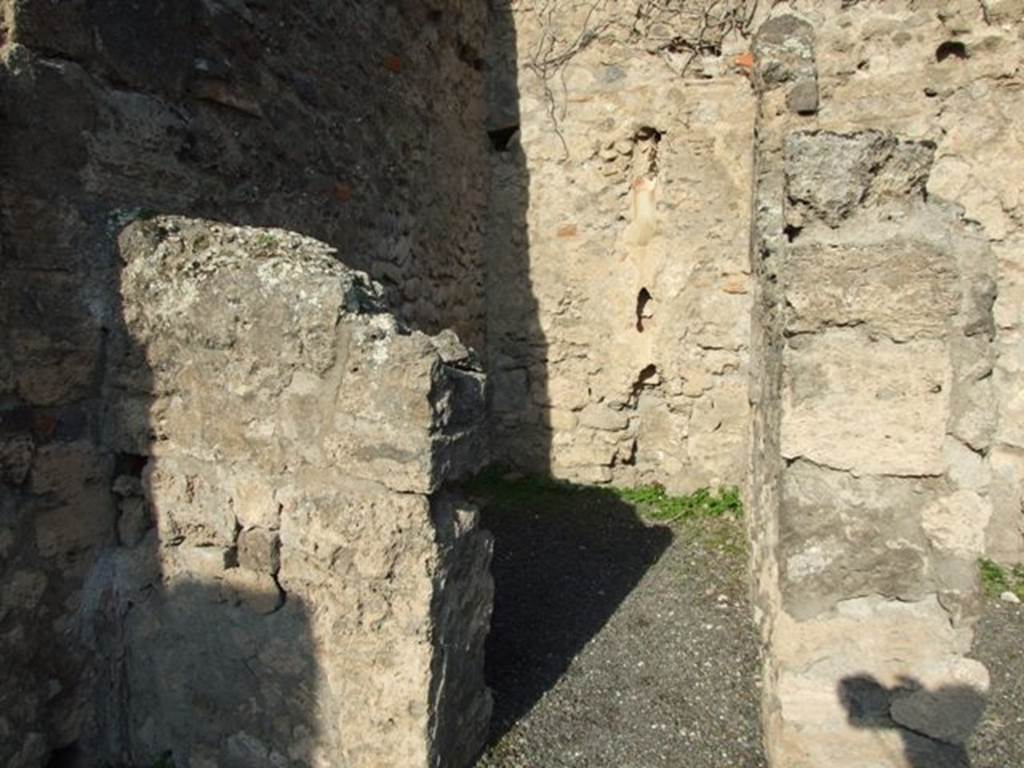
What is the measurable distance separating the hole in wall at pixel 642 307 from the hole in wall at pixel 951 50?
2310 mm

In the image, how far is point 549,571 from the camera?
3.98m

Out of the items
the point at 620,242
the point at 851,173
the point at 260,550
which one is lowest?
the point at 260,550

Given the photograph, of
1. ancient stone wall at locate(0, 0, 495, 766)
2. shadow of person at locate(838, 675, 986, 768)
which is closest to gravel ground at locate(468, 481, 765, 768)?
shadow of person at locate(838, 675, 986, 768)

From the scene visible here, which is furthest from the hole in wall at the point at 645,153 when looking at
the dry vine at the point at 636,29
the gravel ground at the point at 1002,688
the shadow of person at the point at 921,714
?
the shadow of person at the point at 921,714

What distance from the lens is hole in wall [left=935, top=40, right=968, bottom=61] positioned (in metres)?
4.21

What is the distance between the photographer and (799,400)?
81.0 inches

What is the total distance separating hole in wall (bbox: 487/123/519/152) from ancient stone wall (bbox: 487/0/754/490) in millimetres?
12

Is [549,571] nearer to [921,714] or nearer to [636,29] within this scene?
[921,714]

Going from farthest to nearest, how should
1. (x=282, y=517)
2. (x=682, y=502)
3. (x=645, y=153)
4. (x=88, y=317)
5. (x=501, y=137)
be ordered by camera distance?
(x=501, y=137)
(x=645, y=153)
(x=682, y=502)
(x=88, y=317)
(x=282, y=517)

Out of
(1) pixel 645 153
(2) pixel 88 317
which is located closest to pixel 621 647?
(2) pixel 88 317

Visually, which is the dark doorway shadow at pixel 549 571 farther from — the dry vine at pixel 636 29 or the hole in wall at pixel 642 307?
the dry vine at pixel 636 29

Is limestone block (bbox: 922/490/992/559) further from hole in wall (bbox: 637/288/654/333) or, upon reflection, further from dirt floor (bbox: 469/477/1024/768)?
hole in wall (bbox: 637/288/654/333)

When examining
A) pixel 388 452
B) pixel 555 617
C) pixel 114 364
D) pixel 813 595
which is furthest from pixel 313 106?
pixel 813 595

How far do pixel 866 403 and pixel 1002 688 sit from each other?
6.00 ft
